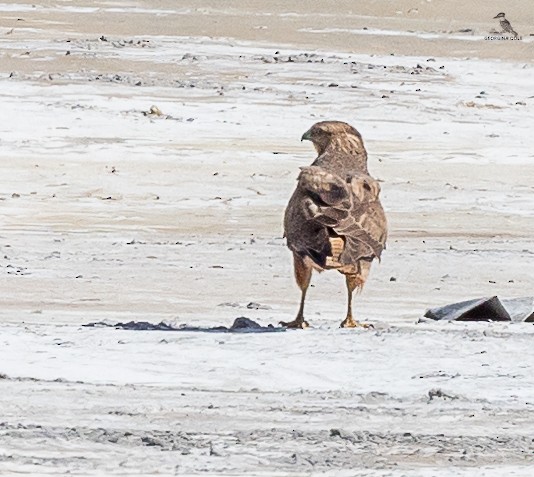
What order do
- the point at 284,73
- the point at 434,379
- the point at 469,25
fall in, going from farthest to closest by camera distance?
the point at 469,25, the point at 284,73, the point at 434,379

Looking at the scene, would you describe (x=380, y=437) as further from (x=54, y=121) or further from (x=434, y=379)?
(x=54, y=121)

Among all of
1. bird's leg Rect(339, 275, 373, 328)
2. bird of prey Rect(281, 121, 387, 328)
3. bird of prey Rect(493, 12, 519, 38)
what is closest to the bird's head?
bird of prey Rect(281, 121, 387, 328)

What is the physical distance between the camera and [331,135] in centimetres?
1060

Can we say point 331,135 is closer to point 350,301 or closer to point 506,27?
point 350,301

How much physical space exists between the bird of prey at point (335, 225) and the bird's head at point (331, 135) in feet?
2.55

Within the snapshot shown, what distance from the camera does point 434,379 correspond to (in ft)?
26.4

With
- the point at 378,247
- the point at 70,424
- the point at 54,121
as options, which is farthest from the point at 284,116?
the point at 70,424

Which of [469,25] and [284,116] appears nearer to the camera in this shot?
[284,116]

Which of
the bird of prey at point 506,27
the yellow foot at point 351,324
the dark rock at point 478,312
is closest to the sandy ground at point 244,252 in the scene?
the yellow foot at point 351,324

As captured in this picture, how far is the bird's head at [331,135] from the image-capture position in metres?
10.5

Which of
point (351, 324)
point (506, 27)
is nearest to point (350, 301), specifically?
point (351, 324)

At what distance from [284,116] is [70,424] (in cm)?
1480

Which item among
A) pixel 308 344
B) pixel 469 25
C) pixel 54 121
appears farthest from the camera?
pixel 469 25

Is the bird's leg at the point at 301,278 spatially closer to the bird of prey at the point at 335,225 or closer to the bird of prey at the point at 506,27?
the bird of prey at the point at 335,225
